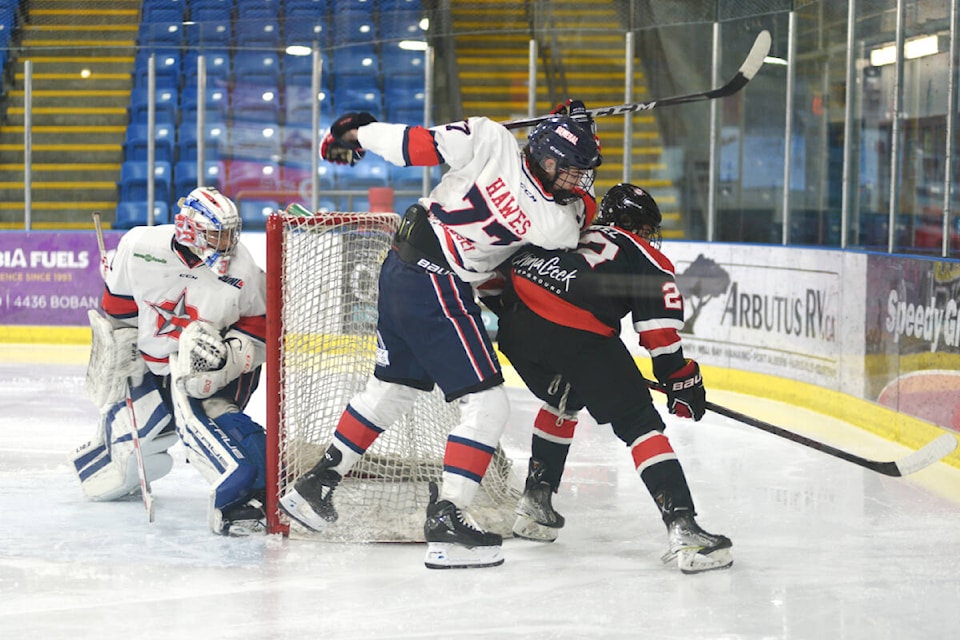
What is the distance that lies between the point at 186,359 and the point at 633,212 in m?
1.19

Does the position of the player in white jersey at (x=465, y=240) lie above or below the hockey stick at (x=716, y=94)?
below

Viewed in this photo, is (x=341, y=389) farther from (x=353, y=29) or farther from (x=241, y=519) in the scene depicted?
(x=353, y=29)

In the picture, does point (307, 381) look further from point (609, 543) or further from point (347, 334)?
point (609, 543)

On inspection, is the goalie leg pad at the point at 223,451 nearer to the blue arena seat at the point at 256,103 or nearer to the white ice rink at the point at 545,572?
the white ice rink at the point at 545,572

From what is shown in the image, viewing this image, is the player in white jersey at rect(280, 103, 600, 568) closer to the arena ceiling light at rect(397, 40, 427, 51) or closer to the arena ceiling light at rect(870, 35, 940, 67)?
the arena ceiling light at rect(870, 35, 940, 67)

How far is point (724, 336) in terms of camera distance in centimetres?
609

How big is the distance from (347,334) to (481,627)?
1.27 metres

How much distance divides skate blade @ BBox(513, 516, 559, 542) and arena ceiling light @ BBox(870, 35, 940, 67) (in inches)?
115

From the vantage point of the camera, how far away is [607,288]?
303 cm

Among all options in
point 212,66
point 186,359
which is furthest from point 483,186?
point 212,66

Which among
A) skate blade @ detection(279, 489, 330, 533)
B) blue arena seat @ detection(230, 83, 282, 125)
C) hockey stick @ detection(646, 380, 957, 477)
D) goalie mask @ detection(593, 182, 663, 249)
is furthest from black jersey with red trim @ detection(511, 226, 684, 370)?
blue arena seat @ detection(230, 83, 282, 125)

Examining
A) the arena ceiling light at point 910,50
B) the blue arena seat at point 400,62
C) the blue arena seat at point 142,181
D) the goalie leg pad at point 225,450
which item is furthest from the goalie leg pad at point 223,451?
the blue arena seat at point 142,181

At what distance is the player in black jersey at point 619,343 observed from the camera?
9.72 feet

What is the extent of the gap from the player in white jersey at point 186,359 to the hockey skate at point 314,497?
0.60 ft
